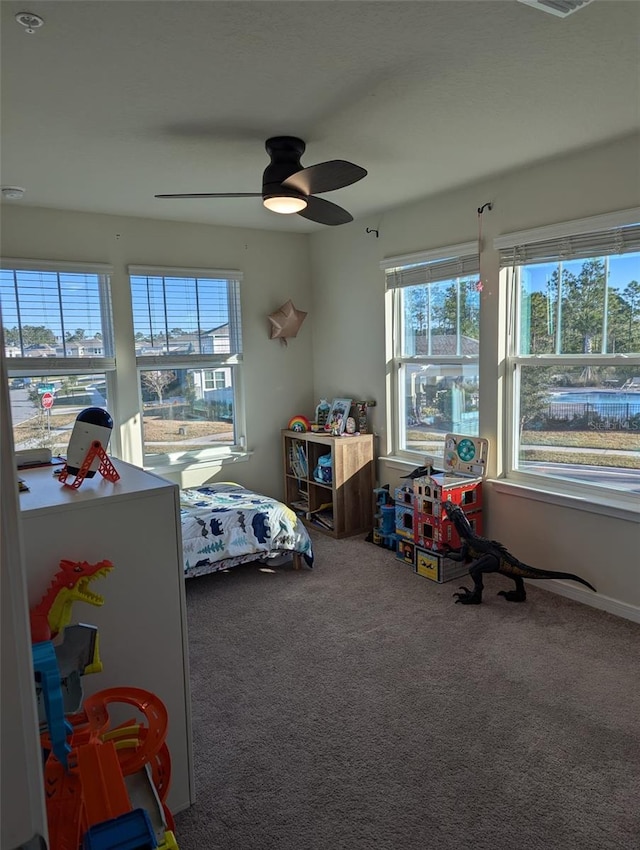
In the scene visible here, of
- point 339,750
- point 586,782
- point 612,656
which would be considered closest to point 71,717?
point 339,750

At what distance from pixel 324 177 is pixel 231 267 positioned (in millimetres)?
2539

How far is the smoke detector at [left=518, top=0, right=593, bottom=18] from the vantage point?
175 centimetres

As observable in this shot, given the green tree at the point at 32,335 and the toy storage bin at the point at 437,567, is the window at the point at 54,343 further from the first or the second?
the toy storage bin at the point at 437,567

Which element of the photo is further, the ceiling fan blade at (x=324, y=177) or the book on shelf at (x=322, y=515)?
the book on shelf at (x=322, y=515)

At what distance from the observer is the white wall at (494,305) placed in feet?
10.6

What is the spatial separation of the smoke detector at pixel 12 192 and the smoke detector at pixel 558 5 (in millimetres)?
3128

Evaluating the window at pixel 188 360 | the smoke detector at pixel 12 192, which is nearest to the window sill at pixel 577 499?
the window at pixel 188 360

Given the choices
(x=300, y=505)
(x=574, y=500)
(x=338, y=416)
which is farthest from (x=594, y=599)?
(x=300, y=505)

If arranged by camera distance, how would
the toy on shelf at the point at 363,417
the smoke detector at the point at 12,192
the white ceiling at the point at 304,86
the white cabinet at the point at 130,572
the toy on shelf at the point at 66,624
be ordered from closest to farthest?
the toy on shelf at the point at 66,624 → the white cabinet at the point at 130,572 → the white ceiling at the point at 304,86 → the smoke detector at the point at 12,192 → the toy on shelf at the point at 363,417

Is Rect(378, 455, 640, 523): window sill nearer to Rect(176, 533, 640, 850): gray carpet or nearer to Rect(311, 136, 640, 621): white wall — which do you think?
Rect(311, 136, 640, 621): white wall

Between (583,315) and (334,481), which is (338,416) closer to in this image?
(334,481)

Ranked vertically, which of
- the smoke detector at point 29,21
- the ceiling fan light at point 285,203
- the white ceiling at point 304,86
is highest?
the white ceiling at point 304,86

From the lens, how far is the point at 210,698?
2613 mm

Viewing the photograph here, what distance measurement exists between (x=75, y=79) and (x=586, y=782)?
3170 mm
